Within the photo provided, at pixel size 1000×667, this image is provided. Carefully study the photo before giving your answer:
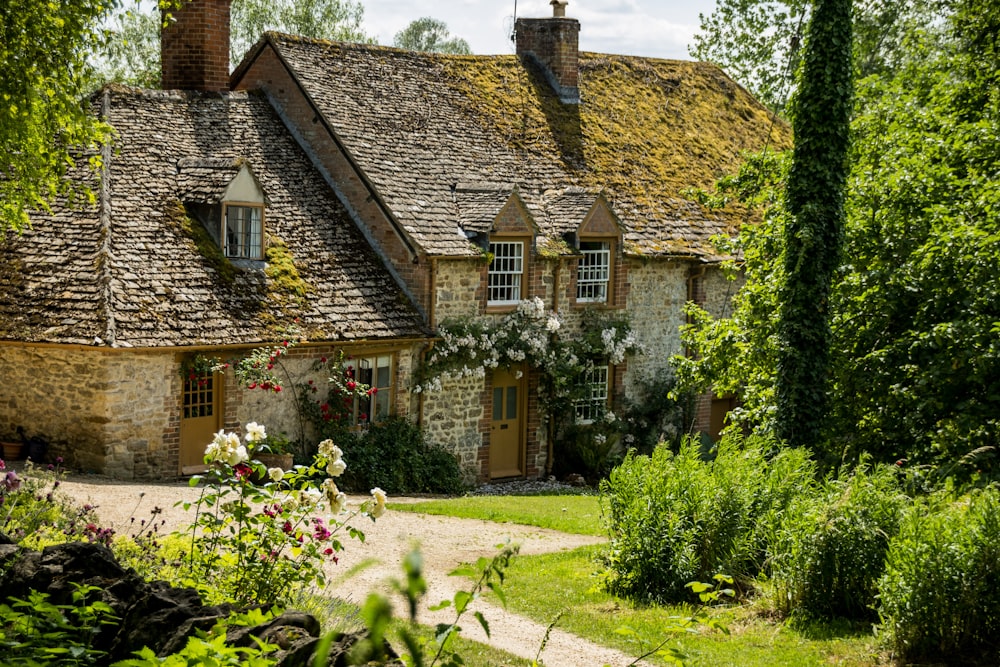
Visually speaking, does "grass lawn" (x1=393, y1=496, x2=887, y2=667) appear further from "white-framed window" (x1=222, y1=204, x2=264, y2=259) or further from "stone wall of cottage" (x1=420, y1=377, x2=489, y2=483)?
"white-framed window" (x1=222, y1=204, x2=264, y2=259)

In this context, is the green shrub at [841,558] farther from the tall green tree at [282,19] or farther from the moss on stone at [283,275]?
the tall green tree at [282,19]

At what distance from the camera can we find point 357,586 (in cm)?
1234

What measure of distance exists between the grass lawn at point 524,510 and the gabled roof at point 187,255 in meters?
3.86

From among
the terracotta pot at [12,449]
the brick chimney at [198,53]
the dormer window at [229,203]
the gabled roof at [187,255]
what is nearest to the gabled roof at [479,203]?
the gabled roof at [187,255]

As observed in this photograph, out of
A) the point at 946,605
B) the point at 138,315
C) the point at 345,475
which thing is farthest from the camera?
the point at 345,475

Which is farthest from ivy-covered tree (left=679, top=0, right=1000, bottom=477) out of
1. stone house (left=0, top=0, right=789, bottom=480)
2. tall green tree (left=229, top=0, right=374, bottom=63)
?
tall green tree (left=229, top=0, right=374, bottom=63)

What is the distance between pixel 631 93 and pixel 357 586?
71.9ft

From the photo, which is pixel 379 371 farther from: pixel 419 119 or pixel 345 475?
pixel 419 119

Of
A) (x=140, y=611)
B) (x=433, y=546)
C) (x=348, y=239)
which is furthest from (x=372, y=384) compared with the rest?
(x=140, y=611)

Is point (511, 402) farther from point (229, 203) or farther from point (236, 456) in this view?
point (236, 456)

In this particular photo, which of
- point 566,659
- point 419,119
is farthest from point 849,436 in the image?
point 419,119

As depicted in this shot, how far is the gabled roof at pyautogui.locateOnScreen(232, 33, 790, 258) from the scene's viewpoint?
24.1 meters

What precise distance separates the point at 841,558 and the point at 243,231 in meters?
13.8

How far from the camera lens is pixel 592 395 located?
2580 cm
